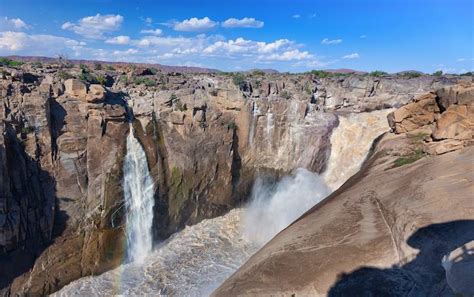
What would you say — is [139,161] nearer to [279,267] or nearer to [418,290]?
[279,267]

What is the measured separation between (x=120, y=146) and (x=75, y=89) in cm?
368

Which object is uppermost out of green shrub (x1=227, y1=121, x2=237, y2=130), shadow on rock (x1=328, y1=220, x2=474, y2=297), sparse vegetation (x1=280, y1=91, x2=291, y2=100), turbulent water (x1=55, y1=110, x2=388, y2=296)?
sparse vegetation (x1=280, y1=91, x2=291, y2=100)

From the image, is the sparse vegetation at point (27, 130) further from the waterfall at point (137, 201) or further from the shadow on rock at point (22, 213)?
the waterfall at point (137, 201)

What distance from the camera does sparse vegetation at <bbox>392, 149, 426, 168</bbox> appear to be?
15.7 m

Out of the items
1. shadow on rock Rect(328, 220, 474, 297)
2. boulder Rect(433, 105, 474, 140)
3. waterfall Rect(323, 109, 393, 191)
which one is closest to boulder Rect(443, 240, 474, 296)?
shadow on rock Rect(328, 220, 474, 297)

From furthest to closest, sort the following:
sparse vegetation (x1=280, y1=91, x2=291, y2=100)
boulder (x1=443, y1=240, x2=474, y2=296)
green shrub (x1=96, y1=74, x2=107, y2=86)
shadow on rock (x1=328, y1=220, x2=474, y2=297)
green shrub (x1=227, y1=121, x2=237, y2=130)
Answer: sparse vegetation (x1=280, y1=91, x2=291, y2=100) → green shrub (x1=96, y1=74, x2=107, y2=86) → green shrub (x1=227, y1=121, x2=237, y2=130) → shadow on rock (x1=328, y1=220, x2=474, y2=297) → boulder (x1=443, y1=240, x2=474, y2=296)

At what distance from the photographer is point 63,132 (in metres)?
17.9

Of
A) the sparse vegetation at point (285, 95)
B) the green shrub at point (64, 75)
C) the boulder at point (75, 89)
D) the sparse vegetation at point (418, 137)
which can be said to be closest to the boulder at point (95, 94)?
the boulder at point (75, 89)

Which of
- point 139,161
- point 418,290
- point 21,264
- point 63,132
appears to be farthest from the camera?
point 139,161

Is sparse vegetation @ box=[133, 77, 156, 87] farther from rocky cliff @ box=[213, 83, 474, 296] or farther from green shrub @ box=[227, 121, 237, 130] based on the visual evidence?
rocky cliff @ box=[213, 83, 474, 296]

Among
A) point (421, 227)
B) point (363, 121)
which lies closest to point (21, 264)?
point (421, 227)

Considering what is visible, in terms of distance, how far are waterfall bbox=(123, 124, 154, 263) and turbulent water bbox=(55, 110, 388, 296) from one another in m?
0.52

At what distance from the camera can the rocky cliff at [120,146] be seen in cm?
1647

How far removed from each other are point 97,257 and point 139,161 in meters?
5.26
